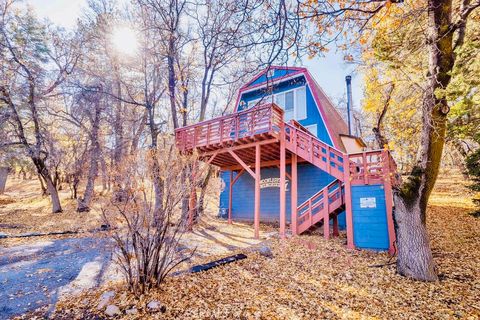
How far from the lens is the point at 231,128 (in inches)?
377

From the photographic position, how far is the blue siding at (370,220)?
695cm

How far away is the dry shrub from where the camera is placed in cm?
392

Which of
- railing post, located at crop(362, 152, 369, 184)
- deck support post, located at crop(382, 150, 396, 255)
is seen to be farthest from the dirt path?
railing post, located at crop(362, 152, 369, 184)

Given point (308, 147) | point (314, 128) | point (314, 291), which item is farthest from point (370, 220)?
point (314, 128)

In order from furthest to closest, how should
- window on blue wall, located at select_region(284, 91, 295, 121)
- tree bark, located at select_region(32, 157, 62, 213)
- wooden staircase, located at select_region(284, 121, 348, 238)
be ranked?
tree bark, located at select_region(32, 157, 62, 213), window on blue wall, located at select_region(284, 91, 295, 121), wooden staircase, located at select_region(284, 121, 348, 238)

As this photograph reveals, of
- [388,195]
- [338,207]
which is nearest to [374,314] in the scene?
[388,195]

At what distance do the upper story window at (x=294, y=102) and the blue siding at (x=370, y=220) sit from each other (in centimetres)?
573

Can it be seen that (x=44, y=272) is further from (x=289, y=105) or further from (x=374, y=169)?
(x=289, y=105)

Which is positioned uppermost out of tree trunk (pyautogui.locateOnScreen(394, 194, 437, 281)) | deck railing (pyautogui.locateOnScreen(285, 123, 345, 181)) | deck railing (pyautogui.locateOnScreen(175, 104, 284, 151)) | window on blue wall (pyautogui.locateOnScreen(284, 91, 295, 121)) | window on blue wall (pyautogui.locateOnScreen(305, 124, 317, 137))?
window on blue wall (pyautogui.locateOnScreen(284, 91, 295, 121))

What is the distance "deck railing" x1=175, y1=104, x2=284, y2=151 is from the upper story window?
3.11m

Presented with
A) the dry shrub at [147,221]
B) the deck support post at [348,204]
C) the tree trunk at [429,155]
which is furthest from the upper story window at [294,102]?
the dry shrub at [147,221]

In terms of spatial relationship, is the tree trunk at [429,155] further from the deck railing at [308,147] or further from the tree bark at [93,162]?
the tree bark at [93,162]

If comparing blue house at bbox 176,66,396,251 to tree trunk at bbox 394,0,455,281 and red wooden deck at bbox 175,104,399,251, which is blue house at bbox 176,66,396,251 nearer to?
red wooden deck at bbox 175,104,399,251

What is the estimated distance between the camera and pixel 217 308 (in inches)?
143
